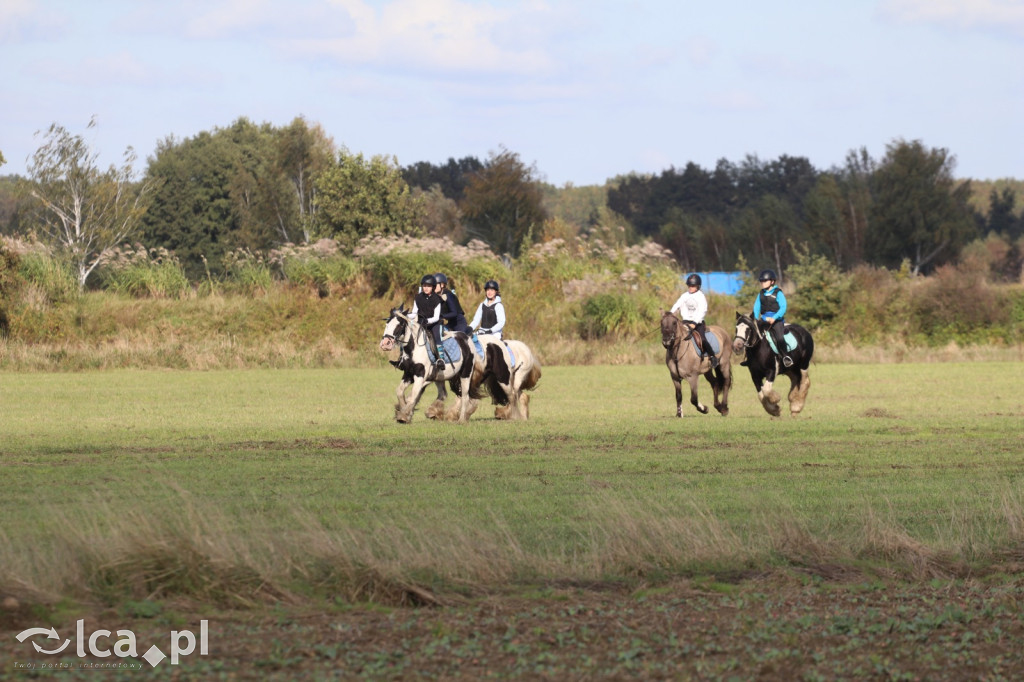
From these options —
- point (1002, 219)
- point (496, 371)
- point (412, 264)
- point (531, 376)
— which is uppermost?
point (1002, 219)

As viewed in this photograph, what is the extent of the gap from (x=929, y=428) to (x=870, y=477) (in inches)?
235

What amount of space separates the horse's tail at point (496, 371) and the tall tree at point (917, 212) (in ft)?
193

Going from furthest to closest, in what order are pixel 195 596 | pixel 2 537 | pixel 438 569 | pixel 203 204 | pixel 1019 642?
pixel 203 204, pixel 2 537, pixel 438 569, pixel 195 596, pixel 1019 642

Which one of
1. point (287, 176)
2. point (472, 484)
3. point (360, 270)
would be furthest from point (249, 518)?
point (287, 176)

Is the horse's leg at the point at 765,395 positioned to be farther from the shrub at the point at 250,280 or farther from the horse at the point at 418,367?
the shrub at the point at 250,280

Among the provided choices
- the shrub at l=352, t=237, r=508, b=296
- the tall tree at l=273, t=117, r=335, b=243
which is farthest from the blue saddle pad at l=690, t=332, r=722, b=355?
the tall tree at l=273, t=117, r=335, b=243

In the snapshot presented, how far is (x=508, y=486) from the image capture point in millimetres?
12453

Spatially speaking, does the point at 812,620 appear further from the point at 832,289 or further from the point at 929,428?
the point at 832,289

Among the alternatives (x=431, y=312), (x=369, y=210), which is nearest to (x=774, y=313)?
(x=431, y=312)

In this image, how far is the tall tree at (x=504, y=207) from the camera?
7650 centimetres

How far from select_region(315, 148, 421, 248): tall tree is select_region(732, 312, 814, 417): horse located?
4462 centimetres

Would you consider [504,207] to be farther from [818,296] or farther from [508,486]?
[508,486]

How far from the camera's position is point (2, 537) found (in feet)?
28.8

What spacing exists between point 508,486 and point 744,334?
27.5 feet
